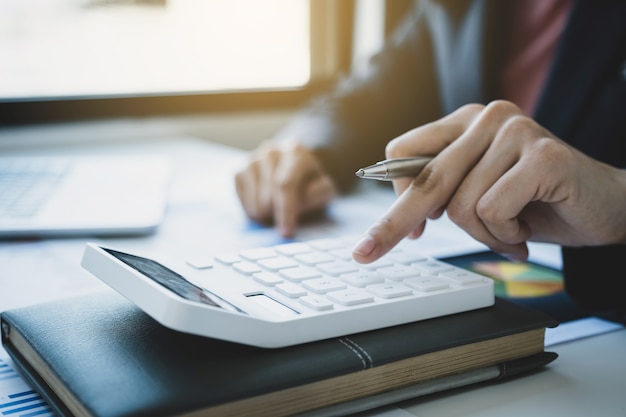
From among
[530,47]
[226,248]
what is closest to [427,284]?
[226,248]

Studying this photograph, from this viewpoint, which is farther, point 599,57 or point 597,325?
point 599,57

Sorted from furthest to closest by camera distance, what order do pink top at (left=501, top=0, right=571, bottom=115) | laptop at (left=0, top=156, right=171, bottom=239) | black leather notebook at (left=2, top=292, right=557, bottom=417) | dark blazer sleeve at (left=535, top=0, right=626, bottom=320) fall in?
pink top at (left=501, top=0, right=571, bottom=115), dark blazer sleeve at (left=535, top=0, right=626, bottom=320), laptop at (left=0, top=156, right=171, bottom=239), black leather notebook at (left=2, top=292, right=557, bottom=417)

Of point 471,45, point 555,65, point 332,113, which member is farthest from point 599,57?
point 332,113

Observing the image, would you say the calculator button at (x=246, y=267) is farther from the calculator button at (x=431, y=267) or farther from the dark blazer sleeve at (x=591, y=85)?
the dark blazer sleeve at (x=591, y=85)

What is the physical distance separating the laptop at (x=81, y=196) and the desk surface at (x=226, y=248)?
15 millimetres

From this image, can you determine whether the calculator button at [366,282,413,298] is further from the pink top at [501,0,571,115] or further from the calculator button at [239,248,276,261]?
the pink top at [501,0,571,115]

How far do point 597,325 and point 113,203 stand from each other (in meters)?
0.53

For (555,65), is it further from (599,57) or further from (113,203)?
(113,203)

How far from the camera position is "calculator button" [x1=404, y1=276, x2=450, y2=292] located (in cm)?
42

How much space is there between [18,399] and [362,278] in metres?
0.20

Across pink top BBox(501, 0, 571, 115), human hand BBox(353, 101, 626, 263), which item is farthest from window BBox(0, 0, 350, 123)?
human hand BBox(353, 101, 626, 263)

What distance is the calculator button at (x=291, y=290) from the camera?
41 cm

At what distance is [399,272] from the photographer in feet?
1.51

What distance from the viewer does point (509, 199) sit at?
48cm
